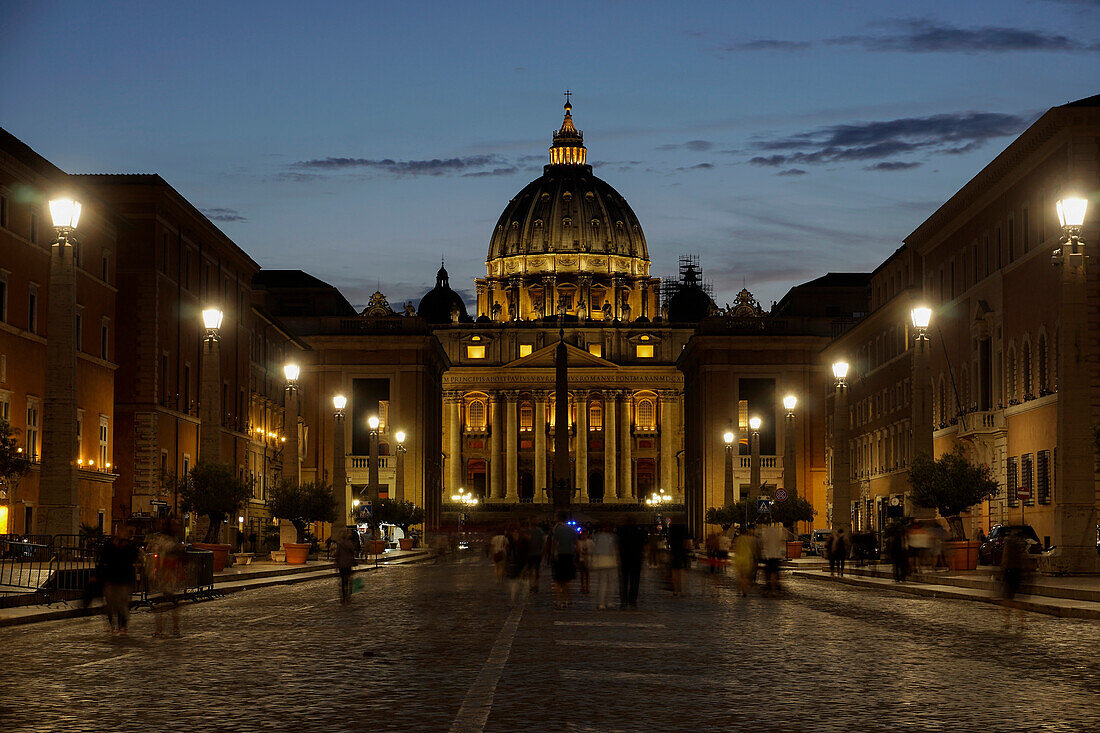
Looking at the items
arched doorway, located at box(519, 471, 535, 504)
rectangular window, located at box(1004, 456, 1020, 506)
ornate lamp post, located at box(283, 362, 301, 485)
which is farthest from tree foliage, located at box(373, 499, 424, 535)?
arched doorway, located at box(519, 471, 535, 504)

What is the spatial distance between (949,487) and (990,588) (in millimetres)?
13989

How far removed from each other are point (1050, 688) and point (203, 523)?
4731 cm

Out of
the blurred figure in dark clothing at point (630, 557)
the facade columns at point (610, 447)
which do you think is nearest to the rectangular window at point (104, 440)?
the blurred figure in dark clothing at point (630, 557)

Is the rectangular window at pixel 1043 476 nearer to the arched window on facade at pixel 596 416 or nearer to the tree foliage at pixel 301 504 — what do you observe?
the tree foliage at pixel 301 504

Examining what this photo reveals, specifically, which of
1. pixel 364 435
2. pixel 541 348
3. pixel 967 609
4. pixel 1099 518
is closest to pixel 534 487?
pixel 541 348

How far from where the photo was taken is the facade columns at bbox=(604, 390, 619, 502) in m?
190

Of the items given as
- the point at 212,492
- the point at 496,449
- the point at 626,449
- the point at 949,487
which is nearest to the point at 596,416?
the point at 626,449

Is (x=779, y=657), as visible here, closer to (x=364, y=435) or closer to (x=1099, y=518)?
(x=1099, y=518)

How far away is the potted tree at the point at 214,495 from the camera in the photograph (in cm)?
5194

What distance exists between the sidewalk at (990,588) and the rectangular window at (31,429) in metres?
26.1

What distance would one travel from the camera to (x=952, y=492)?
175ft

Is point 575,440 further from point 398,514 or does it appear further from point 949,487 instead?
point 949,487

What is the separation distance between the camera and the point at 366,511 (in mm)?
66312

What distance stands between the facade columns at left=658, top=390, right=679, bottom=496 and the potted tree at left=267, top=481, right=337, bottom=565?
363ft
